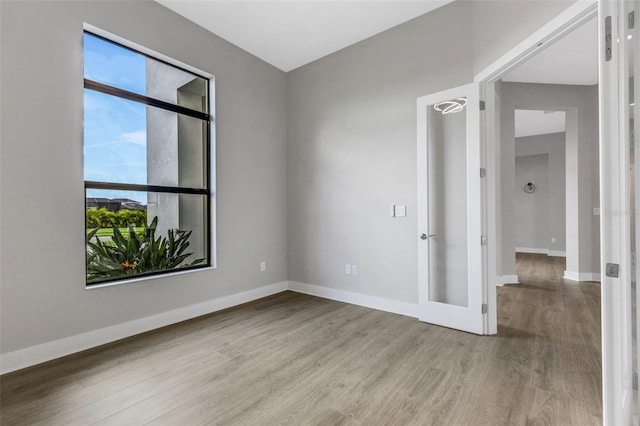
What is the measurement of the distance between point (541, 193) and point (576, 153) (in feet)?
11.7

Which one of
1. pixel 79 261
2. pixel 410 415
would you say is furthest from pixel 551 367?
pixel 79 261

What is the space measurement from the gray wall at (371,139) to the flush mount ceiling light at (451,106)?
17 centimetres

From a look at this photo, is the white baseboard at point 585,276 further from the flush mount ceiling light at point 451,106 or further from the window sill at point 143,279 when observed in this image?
the window sill at point 143,279

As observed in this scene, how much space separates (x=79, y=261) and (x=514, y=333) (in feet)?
12.8

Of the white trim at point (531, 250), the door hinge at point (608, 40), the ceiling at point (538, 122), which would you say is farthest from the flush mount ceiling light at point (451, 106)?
the white trim at point (531, 250)

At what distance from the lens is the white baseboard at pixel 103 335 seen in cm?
216

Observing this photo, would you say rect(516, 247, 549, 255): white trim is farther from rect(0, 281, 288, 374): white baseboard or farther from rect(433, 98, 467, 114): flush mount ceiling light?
rect(0, 281, 288, 374): white baseboard

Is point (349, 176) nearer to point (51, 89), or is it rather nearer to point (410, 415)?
point (410, 415)

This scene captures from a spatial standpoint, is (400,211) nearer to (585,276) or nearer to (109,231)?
(109,231)

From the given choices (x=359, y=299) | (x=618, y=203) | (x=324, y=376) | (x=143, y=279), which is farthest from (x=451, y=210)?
(x=143, y=279)

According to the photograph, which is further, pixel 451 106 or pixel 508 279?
pixel 508 279

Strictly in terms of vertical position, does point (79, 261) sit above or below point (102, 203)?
below

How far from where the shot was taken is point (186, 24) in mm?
3201

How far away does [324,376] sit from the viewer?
81.7 inches
